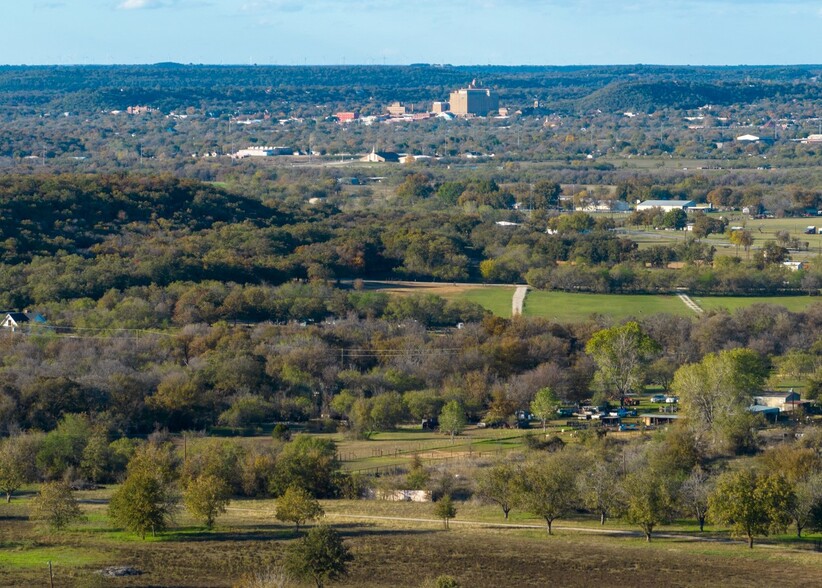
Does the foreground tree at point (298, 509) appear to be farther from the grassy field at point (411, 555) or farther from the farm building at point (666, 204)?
the farm building at point (666, 204)

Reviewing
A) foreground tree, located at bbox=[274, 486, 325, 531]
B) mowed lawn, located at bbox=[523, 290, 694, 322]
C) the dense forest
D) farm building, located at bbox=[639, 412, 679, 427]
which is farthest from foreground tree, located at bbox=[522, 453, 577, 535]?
the dense forest

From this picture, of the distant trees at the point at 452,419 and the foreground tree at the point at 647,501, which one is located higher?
the foreground tree at the point at 647,501

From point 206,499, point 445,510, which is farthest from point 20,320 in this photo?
point 445,510

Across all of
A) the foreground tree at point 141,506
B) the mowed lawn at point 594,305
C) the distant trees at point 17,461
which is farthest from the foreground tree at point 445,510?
the mowed lawn at point 594,305

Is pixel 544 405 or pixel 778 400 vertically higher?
pixel 544 405

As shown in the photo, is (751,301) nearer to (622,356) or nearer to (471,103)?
(622,356)

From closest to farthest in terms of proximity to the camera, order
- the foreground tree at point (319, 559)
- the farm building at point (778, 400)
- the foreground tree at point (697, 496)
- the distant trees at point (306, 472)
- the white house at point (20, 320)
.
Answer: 1. the foreground tree at point (319, 559)
2. the foreground tree at point (697, 496)
3. the distant trees at point (306, 472)
4. the farm building at point (778, 400)
5. the white house at point (20, 320)

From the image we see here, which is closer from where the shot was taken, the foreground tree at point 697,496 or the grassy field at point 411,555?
the grassy field at point 411,555
